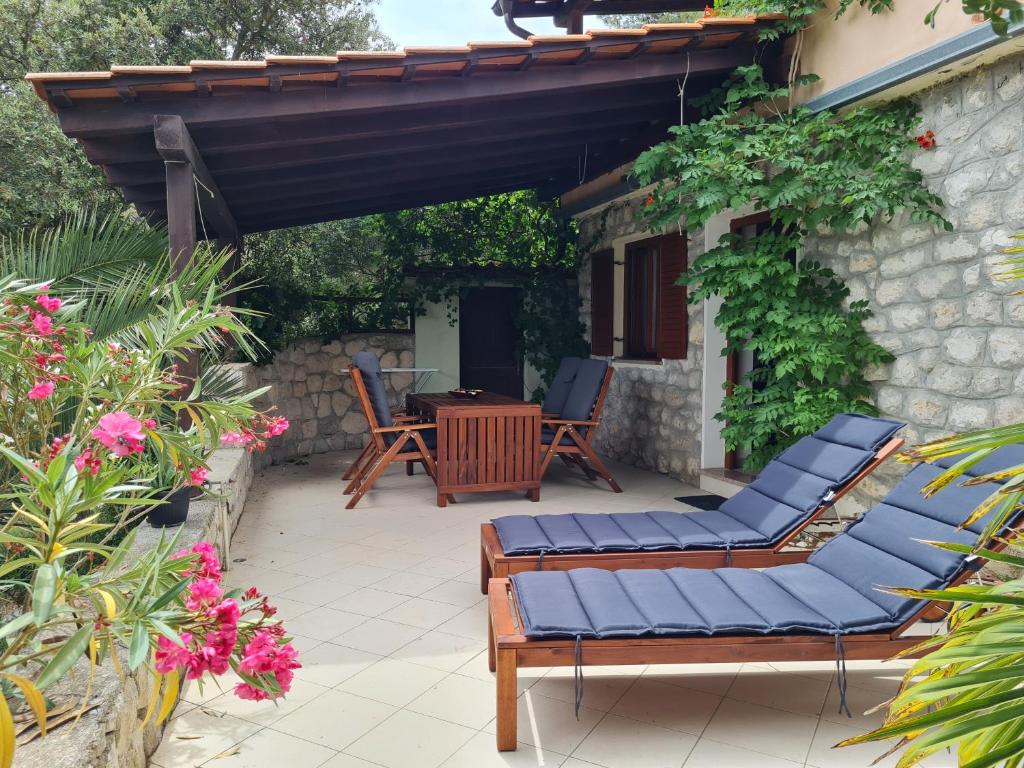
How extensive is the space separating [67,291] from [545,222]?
18.9ft

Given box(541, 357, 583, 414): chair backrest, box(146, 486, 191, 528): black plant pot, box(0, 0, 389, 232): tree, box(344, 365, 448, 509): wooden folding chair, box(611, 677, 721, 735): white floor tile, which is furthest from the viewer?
box(0, 0, 389, 232): tree

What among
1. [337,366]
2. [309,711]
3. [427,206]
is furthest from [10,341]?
[427,206]

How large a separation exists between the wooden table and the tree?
5.63 metres

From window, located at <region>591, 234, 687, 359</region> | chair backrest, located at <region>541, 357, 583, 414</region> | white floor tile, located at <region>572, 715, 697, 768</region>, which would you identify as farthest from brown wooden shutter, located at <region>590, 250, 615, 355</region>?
white floor tile, located at <region>572, 715, 697, 768</region>

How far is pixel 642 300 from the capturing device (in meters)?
6.87

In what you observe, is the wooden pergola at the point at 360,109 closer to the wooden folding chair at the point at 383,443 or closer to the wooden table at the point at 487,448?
the wooden folding chair at the point at 383,443

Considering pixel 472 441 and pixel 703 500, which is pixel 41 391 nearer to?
pixel 472 441

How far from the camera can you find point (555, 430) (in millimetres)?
5926

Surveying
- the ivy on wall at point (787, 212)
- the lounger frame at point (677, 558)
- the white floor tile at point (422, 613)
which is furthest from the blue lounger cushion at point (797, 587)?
the ivy on wall at point (787, 212)

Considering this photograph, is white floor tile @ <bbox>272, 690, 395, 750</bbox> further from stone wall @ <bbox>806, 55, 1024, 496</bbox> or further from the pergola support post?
stone wall @ <bbox>806, 55, 1024, 496</bbox>

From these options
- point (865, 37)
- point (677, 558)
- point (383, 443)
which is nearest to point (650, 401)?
point (383, 443)

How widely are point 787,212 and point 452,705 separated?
10.9 feet

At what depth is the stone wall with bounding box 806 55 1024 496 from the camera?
10.8 ft

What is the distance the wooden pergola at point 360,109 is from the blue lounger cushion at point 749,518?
7.96 feet
